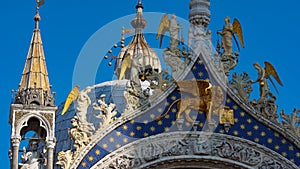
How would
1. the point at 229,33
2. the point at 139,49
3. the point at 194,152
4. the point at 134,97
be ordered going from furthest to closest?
the point at 139,49, the point at 229,33, the point at 134,97, the point at 194,152

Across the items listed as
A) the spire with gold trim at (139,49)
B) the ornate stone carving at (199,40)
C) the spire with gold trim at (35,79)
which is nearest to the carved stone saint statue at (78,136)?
the spire with gold trim at (35,79)

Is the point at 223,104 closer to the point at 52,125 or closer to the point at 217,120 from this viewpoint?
the point at 217,120

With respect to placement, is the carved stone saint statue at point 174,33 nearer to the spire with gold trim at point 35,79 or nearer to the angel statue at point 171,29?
the angel statue at point 171,29

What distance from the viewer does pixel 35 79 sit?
21609 mm

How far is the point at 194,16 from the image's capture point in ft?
75.4

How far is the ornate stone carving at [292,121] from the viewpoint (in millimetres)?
21797

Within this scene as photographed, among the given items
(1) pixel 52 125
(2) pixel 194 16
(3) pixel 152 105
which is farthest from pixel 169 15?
(1) pixel 52 125

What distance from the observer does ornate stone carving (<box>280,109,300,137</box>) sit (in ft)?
71.5

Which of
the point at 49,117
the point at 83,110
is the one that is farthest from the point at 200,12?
the point at 49,117

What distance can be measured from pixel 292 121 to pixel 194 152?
1.93m

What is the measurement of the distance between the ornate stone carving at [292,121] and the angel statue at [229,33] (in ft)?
5.30

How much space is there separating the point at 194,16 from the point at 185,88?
68.4 inches

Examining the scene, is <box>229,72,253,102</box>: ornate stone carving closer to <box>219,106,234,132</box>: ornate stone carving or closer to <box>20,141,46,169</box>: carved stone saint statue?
<box>219,106,234,132</box>: ornate stone carving

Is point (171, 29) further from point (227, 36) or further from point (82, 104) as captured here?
point (82, 104)
